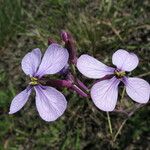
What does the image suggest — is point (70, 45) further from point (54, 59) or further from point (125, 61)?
point (125, 61)

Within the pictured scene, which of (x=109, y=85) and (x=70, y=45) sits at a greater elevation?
(x=70, y=45)

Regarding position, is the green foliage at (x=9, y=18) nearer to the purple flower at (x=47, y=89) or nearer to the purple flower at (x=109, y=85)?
the purple flower at (x=47, y=89)

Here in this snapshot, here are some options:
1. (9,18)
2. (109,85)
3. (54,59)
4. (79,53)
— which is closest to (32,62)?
(54,59)

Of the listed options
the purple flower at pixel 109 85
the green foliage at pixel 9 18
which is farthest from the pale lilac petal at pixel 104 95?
the green foliage at pixel 9 18

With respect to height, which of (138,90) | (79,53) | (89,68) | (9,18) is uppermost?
(89,68)

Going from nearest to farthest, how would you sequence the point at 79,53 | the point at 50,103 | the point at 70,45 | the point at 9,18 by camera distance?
the point at 50,103
the point at 70,45
the point at 79,53
the point at 9,18

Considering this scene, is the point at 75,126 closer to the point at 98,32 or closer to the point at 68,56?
the point at 98,32
